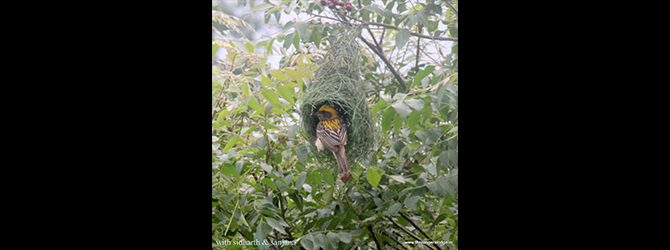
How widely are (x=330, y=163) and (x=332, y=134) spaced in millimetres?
108

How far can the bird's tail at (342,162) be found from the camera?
3.84ft

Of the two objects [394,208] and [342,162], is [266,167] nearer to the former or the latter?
[342,162]

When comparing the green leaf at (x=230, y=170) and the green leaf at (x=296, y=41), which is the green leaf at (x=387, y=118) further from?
the green leaf at (x=230, y=170)

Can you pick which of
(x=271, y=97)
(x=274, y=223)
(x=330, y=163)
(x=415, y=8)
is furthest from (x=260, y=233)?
(x=415, y=8)

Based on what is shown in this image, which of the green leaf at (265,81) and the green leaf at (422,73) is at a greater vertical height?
the green leaf at (422,73)

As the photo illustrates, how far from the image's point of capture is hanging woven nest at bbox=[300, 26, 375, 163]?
120cm

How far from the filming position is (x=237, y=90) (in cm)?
114

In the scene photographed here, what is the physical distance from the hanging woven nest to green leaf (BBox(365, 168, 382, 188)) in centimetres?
5

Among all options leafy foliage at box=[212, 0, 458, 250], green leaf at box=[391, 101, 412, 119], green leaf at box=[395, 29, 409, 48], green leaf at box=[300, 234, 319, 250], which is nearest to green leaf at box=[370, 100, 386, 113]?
leafy foliage at box=[212, 0, 458, 250]

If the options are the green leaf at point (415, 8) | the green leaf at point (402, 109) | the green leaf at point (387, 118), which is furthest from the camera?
the green leaf at point (415, 8)

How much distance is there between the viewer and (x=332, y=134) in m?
1.17

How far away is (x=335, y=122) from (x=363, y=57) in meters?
0.26

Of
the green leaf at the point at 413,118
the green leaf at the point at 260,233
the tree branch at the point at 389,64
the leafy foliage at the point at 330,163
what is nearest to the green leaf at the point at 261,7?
the leafy foliage at the point at 330,163
